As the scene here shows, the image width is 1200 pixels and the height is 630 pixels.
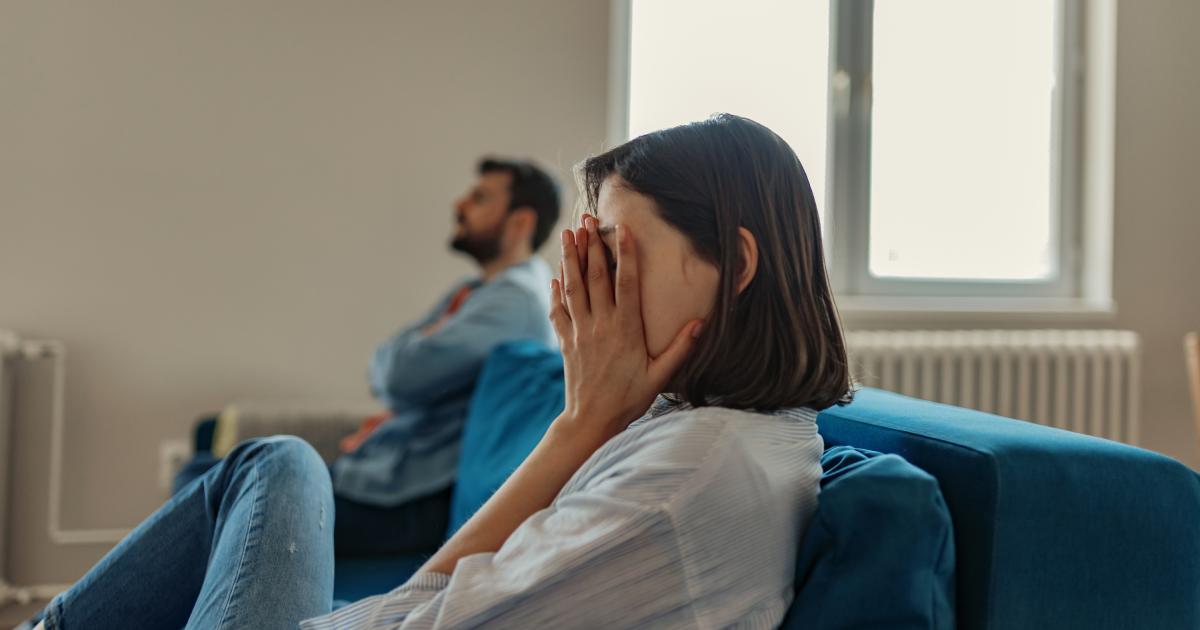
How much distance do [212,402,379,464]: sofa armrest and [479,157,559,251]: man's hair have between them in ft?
2.14

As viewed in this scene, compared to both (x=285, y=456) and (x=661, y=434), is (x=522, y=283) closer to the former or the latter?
(x=285, y=456)

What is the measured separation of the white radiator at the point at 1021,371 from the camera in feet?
9.73

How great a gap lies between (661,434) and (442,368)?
4.48 ft

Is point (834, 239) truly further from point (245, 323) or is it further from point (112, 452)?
point (112, 452)

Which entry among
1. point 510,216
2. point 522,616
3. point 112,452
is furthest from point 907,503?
point 112,452

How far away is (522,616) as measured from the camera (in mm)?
685

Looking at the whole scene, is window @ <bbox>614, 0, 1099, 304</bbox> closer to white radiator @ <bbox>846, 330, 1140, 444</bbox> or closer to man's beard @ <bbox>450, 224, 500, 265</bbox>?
white radiator @ <bbox>846, 330, 1140, 444</bbox>

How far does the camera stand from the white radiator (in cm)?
296

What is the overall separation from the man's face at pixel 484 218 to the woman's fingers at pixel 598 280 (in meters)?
1.52

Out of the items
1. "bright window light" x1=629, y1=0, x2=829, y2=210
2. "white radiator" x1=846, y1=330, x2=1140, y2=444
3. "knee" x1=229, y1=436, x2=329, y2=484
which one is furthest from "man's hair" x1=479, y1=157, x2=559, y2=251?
"knee" x1=229, y1=436, x2=329, y2=484

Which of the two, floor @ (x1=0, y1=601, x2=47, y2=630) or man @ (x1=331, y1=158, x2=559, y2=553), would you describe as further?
floor @ (x1=0, y1=601, x2=47, y2=630)

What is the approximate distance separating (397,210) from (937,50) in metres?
1.84

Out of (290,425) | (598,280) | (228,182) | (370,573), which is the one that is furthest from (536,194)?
(598,280)

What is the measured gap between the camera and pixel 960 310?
3.12 m
